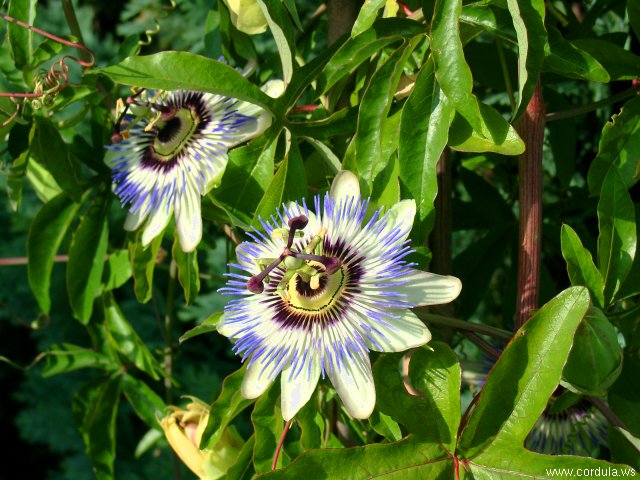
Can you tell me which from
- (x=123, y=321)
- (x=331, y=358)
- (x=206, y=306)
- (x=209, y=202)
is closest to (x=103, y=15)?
(x=206, y=306)

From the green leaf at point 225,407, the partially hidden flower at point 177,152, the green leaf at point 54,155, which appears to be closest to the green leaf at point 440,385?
the green leaf at point 225,407

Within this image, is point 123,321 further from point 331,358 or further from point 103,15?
point 103,15

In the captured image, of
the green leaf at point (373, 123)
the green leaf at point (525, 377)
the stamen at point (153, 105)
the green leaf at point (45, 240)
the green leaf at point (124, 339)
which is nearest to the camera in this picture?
the green leaf at point (525, 377)

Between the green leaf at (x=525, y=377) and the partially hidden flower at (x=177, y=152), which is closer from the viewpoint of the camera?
the green leaf at (x=525, y=377)

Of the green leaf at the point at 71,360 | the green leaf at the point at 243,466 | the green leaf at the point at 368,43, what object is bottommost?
the green leaf at the point at 71,360

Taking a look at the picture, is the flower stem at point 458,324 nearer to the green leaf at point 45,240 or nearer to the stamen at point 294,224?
the stamen at point 294,224

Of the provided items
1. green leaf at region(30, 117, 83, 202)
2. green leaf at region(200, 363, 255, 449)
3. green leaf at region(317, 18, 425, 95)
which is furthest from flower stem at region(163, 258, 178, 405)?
green leaf at region(317, 18, 425, 95)

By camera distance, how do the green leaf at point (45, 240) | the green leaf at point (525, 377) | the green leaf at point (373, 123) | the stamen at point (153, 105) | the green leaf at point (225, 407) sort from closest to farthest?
the green leaf at point (525, 377), the green leaf at point (373, 123), the green leaf at point (225, 407), the stamen at point (153, 105), the green leaf at point (45, 240)

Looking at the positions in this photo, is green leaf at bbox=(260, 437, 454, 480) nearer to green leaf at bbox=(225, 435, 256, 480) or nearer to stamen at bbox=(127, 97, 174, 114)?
green leaf at bbox=(225, 435, 256, 480)
